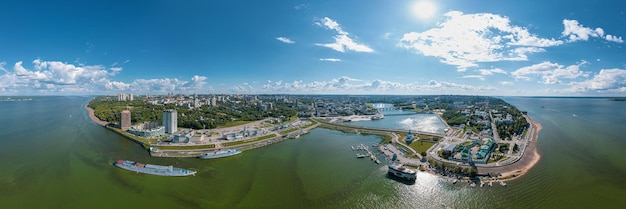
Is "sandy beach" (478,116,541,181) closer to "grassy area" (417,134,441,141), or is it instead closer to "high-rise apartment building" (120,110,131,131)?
"grassy area" (417,134,441,141)

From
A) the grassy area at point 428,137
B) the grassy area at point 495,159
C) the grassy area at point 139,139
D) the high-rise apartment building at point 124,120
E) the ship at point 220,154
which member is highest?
the high-rise apartment building at point 124,120

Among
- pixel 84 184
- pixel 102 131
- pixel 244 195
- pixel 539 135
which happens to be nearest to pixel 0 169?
pixel 84 184

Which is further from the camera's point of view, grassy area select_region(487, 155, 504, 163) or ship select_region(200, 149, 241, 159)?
ship select_region(200, 149, 241, 159)

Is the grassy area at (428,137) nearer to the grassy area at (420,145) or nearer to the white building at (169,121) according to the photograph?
the grassy area at (420,145)

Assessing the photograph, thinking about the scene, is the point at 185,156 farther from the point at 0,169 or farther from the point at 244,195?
the point at 0,169

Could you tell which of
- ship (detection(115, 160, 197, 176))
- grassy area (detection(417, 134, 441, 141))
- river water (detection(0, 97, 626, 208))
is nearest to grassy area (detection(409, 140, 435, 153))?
grassy area (detection(417, 134, 441, 141))

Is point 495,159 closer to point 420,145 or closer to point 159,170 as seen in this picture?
point 420,145

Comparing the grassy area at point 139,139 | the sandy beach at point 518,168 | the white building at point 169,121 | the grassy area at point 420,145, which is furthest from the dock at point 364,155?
the white building at point 169,121

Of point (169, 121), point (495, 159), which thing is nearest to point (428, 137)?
point (495, 159)
